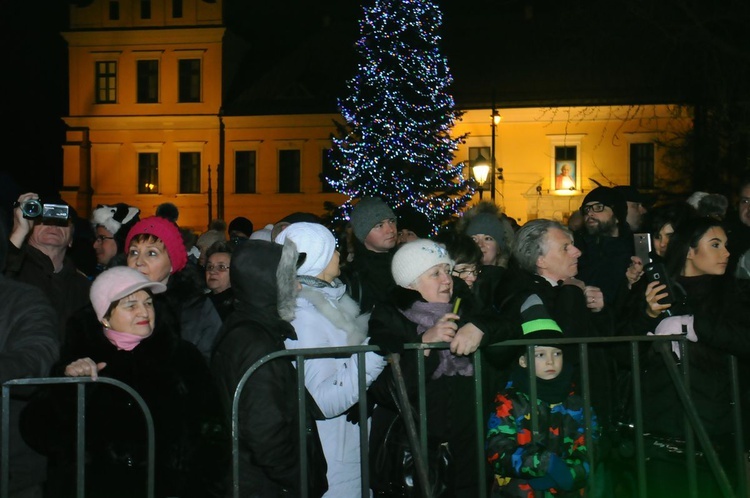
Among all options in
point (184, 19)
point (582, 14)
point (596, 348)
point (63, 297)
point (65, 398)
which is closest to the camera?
point (65, 398)

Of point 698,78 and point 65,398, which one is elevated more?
point 698,78

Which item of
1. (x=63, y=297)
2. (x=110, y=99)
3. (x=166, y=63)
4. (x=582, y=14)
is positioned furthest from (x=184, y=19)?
(x=63, y=297)

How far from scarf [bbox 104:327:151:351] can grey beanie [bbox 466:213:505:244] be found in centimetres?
370

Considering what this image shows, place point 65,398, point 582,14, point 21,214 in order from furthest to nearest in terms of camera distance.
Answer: point 582,14, point 21,214, point 65,398

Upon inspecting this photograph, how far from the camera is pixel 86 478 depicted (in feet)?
14.6

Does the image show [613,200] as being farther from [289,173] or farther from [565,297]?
[289,173]

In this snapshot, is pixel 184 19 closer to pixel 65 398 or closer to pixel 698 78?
pixel 698 78

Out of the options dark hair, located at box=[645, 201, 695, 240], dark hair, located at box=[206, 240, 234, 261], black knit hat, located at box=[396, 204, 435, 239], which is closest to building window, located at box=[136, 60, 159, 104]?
black knit hat, located at box=[396, 204, 435, 239]

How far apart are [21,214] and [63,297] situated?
1.05 m

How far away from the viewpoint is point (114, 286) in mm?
→ 4695

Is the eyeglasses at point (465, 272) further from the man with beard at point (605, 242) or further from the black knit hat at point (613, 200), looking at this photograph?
the black knit hat at point (613, 200)

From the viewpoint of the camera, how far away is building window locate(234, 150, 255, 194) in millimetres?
46125

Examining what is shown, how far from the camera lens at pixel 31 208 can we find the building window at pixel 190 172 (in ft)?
137

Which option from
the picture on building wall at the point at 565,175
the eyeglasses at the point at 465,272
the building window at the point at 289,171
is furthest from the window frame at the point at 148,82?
the eyeglasses at the point at 465,272
